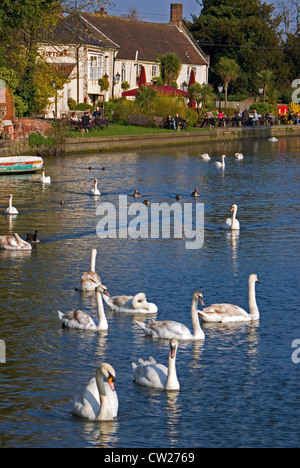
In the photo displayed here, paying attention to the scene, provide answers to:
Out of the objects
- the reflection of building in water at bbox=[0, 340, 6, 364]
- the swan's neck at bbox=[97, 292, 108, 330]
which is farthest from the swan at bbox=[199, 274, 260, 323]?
the reflection of building in water at bbox=[0, 340, 6, 364]

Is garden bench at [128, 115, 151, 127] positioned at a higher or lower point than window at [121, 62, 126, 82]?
lower

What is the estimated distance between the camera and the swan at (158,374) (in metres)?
12.6

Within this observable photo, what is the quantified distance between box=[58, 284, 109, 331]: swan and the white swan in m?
6.85

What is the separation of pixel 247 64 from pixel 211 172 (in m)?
52.0

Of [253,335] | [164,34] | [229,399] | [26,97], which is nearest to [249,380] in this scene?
[229,399]

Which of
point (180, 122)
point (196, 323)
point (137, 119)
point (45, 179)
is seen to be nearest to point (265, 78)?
point (180, 122)

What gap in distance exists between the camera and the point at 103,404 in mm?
11594

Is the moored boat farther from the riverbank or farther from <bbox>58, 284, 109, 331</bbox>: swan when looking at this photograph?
<bbox>58, 284, 109, 331</bbox>: swan

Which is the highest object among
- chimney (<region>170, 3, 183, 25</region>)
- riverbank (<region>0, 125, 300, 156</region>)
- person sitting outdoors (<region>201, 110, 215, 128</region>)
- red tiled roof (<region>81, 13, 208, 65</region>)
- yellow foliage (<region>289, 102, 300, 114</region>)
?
chimney (<region>170, 3, 183, 25</region>)

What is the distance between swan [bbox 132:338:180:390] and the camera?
12625mm

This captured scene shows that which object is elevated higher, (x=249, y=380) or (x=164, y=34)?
(x=164, y=34)

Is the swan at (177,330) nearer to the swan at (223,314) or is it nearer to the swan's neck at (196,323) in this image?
the swan's neck at (196,323)
